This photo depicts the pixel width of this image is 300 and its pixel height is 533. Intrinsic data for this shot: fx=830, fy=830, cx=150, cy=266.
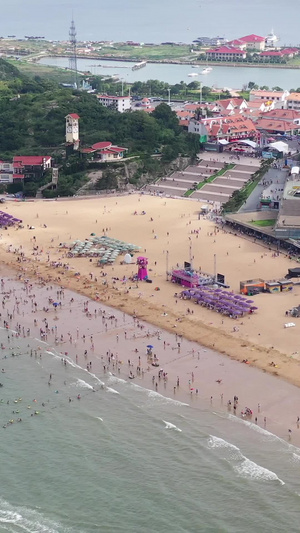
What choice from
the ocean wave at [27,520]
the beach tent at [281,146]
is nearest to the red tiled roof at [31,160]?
the beach tent at [281,146]

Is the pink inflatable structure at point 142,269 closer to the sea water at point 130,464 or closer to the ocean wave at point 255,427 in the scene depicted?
the sea water at point 130,464

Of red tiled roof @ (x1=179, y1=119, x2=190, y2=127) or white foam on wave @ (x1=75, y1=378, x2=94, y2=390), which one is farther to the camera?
red tiled roof @ (x1=179, y1=119, x2=190, y2=127)

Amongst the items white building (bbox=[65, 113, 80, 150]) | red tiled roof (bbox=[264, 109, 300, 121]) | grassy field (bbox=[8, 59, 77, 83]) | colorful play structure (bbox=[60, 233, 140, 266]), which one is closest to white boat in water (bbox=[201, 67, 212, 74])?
grassy field (bbox=[8, 59, 77, 83])

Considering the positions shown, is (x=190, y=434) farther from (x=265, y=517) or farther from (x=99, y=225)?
(x=99, y=225)

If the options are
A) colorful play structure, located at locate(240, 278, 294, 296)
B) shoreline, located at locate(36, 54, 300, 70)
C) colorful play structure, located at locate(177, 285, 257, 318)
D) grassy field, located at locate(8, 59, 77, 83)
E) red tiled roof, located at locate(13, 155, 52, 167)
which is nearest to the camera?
colorful play structure, located at locate(177, 285, 257, 318)

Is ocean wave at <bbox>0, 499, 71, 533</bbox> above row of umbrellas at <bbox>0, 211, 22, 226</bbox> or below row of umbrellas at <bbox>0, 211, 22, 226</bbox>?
below

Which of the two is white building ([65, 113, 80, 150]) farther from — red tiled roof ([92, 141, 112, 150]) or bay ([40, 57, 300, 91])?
bay ([40, 57, 300, 91])

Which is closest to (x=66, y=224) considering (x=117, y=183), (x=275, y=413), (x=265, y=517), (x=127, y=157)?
(x=117, y=183)
